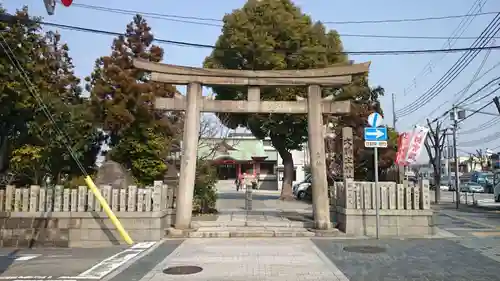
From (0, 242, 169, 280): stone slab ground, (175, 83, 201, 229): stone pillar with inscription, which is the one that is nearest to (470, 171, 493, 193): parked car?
(175, 83, 201, 229): stone pillar with inscription

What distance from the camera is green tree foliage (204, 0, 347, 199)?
985 inches

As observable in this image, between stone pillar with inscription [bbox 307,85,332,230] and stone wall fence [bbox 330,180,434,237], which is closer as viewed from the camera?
stone wall fence [bbox 330,180,434,237]

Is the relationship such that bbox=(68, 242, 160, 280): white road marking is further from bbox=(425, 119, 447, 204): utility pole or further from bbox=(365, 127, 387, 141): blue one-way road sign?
bbox=(425, 119, 447, 204): utility pole

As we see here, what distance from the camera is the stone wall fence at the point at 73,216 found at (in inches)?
465

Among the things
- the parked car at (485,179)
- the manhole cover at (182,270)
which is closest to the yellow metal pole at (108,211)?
the manhole cover at (182,270)

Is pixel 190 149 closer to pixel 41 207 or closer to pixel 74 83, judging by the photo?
pixel 41 207

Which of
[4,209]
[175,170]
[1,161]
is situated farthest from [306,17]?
[4,209]

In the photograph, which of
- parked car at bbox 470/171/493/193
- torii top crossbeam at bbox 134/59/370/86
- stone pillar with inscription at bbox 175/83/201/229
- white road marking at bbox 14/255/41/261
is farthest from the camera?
parked car at bbox 470/171/493/193

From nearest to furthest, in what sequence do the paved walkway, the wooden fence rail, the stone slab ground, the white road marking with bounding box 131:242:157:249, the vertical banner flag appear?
the stone slab ground → the white road marking with bounding box 131:242:157:249 → the wooden fence rail → the vertical banner flag → the paved walkway

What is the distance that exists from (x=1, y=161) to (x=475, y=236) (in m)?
→ 18.6

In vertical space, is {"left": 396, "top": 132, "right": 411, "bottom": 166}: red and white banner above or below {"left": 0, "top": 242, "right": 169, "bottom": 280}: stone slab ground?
above

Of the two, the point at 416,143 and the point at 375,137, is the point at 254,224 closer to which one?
the point at 375,137

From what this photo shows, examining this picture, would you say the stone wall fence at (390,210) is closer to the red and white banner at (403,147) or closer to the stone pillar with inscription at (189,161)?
the stone pillar with inscription at (189,161)

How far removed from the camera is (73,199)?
40.0ft
